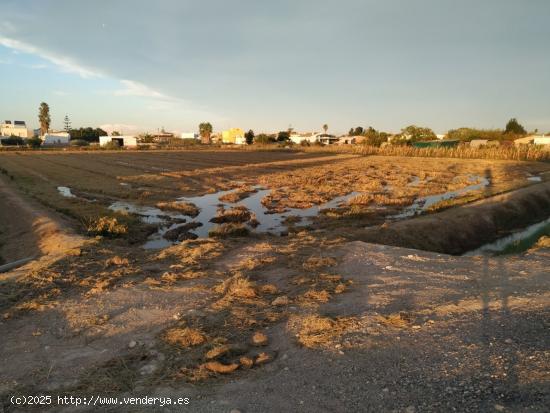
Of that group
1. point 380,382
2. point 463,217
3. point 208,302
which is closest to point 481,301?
point 380,382

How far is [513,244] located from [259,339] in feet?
39.0

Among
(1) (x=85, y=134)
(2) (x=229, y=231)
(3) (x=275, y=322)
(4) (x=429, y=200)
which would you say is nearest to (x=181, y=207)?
(2) (x=229, y=231)

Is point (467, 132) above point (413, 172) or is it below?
above

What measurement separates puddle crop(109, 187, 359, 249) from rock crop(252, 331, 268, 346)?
8.58 m

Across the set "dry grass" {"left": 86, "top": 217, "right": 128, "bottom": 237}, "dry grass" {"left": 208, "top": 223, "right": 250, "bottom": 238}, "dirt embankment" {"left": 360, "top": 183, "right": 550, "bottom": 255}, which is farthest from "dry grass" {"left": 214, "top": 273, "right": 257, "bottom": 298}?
"dry grass" {"left": 86, "top": 217, "right": 128, "bottom": 237}

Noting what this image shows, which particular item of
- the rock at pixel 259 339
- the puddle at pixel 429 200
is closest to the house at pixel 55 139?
the puddle at pixel 429 200

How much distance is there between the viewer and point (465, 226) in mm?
16484

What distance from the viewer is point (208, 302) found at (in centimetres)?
788

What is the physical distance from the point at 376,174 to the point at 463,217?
2186 centimetres

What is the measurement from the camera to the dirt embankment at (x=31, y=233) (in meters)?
12.5

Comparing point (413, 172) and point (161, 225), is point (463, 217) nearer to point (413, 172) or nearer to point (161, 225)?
point (161, 225)

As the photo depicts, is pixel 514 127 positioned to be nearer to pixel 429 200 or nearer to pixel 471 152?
pixel 471 152

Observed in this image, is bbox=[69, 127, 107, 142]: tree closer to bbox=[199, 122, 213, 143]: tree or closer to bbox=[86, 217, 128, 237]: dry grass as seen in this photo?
bbox=[199, 122, 213, 143]: tree

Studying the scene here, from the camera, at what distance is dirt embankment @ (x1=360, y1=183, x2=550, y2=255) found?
556 inches
